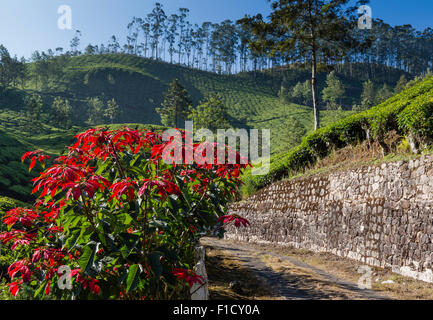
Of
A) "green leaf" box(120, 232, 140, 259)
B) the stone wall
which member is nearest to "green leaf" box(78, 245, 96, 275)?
"green leaf" box(120, 232, 140, 259)

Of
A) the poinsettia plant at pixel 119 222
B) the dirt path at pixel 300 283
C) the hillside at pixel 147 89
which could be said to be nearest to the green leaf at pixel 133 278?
the poinsettia plant at pixel 119 222

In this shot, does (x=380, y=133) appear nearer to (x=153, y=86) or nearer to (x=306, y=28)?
(x=306, y=28)

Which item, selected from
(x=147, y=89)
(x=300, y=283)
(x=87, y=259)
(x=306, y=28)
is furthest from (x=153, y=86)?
(x=87, y=259)

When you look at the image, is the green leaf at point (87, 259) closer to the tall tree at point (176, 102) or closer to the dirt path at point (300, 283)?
the dirt path at point (300, 283)

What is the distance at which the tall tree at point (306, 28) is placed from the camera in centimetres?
1548

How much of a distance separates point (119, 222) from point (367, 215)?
5.89 meters

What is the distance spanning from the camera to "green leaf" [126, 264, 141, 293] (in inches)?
79.6

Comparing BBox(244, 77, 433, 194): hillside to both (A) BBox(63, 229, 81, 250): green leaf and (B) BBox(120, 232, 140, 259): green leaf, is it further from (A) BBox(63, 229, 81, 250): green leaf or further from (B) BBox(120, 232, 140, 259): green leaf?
(A) BBox(63, 229, 81, 250): green leaf

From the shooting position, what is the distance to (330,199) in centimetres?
801

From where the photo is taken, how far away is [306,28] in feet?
52.2

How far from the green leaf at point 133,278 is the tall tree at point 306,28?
14465 mm
